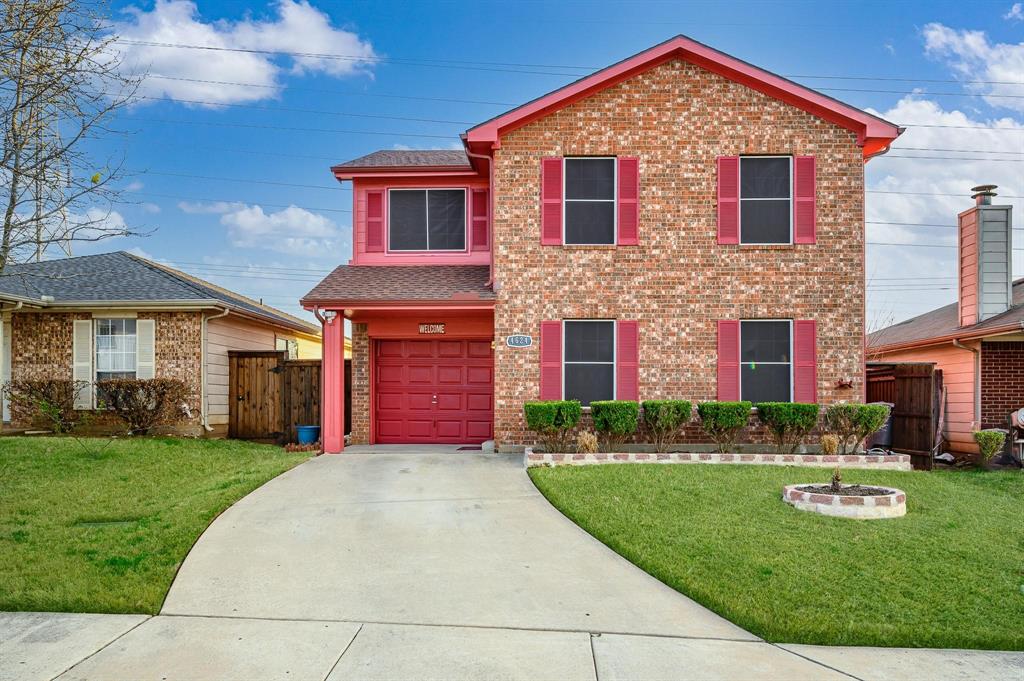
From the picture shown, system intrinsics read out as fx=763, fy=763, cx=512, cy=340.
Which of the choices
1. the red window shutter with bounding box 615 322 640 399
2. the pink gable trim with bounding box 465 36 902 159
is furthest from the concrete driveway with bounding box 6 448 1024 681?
the pink gable trim with bounding box 465 36 902 159

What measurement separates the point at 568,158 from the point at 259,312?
9245mm

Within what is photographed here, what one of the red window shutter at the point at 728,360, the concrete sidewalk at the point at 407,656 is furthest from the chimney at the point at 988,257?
the concrete sidewalk at the point at 407,656

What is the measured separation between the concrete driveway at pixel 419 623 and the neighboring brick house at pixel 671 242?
17.9 feet

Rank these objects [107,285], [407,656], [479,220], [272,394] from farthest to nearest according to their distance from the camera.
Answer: [107,285] → [272,394] → [479,220] → [407,656]

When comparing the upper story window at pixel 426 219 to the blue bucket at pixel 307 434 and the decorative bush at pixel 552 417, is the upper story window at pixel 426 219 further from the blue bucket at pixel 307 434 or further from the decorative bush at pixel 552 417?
the decorative bush at pixel 552 417

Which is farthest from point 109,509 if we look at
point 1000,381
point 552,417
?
point 1000,381

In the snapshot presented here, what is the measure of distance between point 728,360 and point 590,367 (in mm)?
2481

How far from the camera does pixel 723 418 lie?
13125mm

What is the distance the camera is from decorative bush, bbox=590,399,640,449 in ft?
42.8

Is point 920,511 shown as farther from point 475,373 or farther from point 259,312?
point 259,312

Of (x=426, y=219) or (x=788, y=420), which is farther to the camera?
(x=426, y=219)

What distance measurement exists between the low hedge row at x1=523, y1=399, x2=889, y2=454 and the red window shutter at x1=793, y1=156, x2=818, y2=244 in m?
3.08

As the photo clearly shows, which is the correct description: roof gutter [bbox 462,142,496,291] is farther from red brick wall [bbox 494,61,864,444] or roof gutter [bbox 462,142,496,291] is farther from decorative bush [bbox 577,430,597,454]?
decorative bush [bbox 577,430,597,454]

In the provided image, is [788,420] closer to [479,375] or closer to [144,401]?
[479,375]
